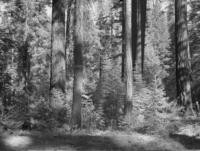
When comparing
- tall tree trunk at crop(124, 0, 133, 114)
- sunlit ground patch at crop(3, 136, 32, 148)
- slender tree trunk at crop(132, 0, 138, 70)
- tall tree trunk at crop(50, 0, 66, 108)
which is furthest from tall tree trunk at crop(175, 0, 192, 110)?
sunlit ground patch at crop(3, 136, 32, 148)

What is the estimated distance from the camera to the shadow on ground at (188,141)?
922cm

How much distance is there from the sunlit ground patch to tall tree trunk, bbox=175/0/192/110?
7.48m

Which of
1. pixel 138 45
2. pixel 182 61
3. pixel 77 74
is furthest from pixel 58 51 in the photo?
pixel 138 45

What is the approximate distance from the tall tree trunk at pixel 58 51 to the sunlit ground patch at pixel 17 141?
16.6 ft

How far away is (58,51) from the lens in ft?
47.2

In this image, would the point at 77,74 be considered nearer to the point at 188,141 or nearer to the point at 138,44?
the point at 188,141

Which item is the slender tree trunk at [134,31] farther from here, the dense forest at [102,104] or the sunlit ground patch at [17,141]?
the sunlit ground patch at [17,141]

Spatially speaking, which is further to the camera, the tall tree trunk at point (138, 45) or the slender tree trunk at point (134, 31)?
the slender tree trunk at point (134, 31)

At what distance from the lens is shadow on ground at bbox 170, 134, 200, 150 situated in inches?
363

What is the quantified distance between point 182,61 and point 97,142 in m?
6.91

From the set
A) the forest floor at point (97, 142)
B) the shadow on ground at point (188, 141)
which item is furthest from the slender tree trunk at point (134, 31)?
the forest floor at point (97, 142)

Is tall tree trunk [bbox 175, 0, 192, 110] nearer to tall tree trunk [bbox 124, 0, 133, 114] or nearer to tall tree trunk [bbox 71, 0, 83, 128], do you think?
tall tree trunk [bbox 124, 0, 133, 114]

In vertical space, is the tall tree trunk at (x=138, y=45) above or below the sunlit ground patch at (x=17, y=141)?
above

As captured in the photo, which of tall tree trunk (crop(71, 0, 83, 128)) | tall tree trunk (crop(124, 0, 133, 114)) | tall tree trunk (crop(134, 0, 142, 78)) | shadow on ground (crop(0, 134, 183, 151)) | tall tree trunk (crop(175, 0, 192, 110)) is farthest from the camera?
tall tree trunk (crop(134, 0, 142, 78))
